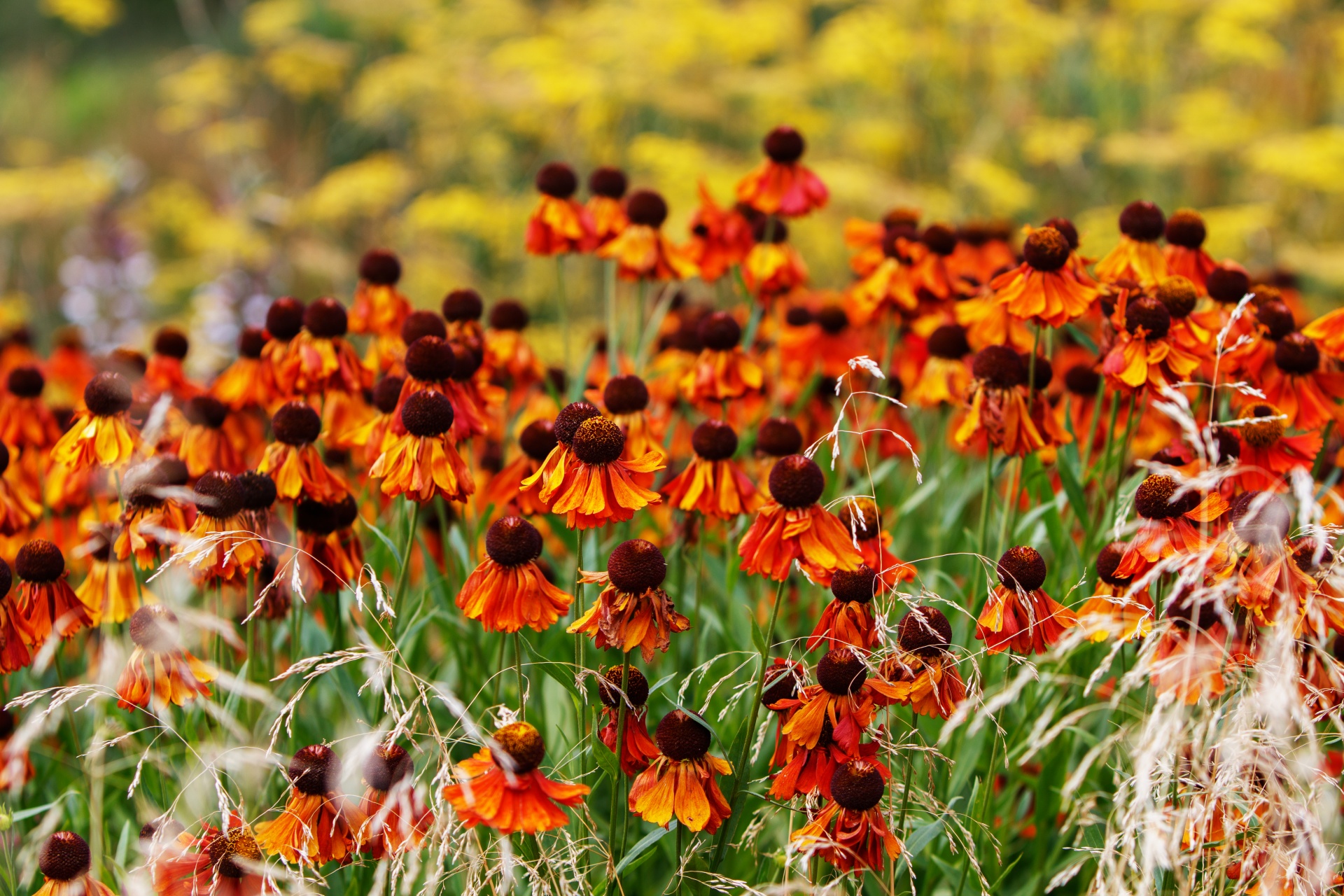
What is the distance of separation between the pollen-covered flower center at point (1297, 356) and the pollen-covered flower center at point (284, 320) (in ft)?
5.03

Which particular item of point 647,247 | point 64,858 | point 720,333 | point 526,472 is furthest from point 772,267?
point 64,858

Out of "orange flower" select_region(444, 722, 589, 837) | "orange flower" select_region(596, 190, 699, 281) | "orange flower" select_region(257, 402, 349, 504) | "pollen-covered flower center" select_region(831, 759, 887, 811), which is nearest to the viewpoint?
"orange flower" select_region(444, 722, 589, 837)

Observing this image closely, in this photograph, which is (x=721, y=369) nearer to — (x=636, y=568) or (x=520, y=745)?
(x=636, y=568)

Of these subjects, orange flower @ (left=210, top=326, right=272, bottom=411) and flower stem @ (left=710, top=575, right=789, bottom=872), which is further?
orange flower @ (left=210, top=326, right=272, bottom=411)

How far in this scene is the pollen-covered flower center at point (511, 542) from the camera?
1235 millimetres

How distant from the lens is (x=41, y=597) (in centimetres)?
145

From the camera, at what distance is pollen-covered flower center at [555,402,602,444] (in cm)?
126

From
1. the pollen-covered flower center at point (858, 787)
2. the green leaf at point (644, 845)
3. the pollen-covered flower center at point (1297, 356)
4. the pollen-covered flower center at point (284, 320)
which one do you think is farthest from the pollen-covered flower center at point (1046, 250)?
the pollen-covered flower center at point (284, 320)

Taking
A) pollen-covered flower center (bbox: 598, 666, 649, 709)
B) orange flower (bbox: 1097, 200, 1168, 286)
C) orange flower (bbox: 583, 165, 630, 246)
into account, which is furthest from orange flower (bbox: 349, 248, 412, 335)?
orange flower (bbox: 1097, 200, 1168, 286)

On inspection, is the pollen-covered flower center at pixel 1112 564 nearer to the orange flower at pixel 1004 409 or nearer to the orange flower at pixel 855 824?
the orange flower at pixel 1004 409

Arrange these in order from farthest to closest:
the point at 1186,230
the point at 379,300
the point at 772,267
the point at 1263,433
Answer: the point at 772,267 < the point at 379,300 < the point at 1186,230 < the point at 1263,433

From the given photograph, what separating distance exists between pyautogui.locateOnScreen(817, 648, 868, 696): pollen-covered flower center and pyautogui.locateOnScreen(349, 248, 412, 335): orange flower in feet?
3.93

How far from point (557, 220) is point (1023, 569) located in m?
1.22

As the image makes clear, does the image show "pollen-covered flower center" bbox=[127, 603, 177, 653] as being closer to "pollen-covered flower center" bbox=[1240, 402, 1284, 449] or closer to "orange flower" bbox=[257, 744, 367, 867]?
"orange flower" bbox=[257, 744, 367, 867]
